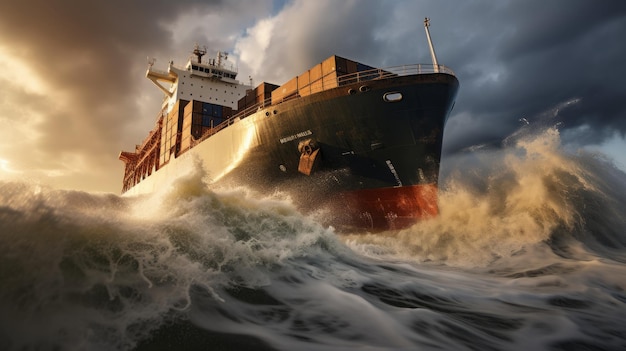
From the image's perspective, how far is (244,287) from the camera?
4.36 meters

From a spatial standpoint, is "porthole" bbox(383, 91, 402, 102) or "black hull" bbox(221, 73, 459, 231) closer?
"porthole" bbox(383, 91, 402, 102)

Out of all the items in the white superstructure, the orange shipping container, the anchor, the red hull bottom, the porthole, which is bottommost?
the red hull bottom

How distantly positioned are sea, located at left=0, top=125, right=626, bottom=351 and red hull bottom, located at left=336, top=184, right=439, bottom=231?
391 centimetres

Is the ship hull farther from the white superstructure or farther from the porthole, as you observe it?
the white superstructure

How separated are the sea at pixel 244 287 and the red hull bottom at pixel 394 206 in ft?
12.8

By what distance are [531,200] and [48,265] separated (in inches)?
550

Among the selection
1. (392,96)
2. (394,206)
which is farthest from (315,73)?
(394,206)

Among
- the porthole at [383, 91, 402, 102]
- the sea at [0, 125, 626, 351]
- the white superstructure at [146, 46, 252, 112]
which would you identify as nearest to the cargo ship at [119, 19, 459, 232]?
the porthole at [383, 91, 402, 102]

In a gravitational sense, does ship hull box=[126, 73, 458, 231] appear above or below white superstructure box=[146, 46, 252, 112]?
below

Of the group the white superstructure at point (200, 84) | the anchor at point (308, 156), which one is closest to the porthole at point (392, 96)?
the anchor at point (308, 156)

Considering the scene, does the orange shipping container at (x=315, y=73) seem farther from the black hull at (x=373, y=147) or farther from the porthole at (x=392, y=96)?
the porthole at (x=392, y=96)

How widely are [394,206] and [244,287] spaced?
Answer: 969 cm

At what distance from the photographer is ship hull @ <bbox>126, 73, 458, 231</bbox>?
12.5 meters

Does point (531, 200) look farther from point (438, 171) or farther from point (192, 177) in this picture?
point (192, 177)
